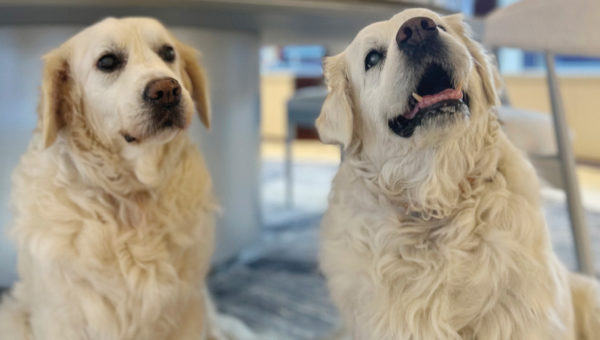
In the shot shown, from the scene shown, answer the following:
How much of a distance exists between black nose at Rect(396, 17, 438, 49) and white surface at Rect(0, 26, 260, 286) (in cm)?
123

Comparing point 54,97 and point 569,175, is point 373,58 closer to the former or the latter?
point 54,97

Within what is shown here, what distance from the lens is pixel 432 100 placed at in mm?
1030

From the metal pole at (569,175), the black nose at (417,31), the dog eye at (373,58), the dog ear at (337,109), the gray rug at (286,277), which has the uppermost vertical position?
the black nose at (417,31)

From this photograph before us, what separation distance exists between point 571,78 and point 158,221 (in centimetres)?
458

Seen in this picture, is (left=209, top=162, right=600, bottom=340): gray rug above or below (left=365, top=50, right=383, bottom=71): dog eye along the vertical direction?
below

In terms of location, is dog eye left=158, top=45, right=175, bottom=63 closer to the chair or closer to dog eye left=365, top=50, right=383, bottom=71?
dog eye left=365, top=50, right=383, bottom=71

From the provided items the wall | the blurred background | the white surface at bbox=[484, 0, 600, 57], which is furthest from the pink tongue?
the wall

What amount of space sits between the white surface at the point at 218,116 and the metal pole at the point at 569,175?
1212 millimetres

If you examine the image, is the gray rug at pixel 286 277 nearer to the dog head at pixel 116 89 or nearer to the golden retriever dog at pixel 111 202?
the golden retriever dog at pixel 111 202

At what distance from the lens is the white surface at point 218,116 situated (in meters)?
1.91

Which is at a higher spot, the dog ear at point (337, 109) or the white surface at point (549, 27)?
the white surface at point (549, 27)

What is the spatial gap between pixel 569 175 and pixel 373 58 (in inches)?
40.1

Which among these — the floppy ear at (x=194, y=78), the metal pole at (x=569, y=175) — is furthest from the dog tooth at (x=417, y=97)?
the metal pole at (x=569, y=175)

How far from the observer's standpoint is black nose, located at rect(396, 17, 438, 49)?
0.99 m
